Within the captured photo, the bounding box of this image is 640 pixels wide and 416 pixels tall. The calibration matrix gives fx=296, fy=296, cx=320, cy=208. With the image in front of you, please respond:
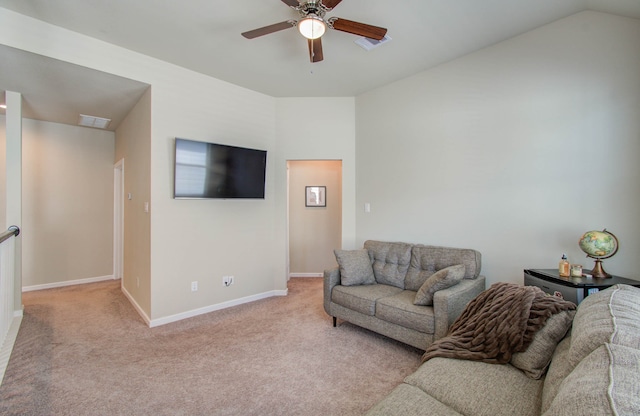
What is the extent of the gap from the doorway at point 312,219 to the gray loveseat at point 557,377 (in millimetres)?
3849

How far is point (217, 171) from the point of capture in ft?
11.8

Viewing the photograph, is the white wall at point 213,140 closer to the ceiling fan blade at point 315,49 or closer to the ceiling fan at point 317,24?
the ceiling fan at point 317,24

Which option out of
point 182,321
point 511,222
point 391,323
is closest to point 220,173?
point 182,321

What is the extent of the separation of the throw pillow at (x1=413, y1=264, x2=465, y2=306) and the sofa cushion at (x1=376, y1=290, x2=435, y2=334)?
64mm

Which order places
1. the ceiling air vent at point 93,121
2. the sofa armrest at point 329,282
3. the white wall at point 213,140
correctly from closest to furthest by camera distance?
the white wall at point 213,140 < the sofa armrest at point 329,282 < the ceiling air vent at point 93,121

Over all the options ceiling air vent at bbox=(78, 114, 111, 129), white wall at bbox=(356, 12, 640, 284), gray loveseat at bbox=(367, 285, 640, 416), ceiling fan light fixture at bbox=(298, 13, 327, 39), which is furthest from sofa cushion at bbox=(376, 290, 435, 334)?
ceiling air vent at bbox=(78, 114, 111, 129)

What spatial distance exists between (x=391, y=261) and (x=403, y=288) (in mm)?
339

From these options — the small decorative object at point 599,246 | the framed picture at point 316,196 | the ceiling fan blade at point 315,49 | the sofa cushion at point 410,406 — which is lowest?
the sofa cushion at point 410,406

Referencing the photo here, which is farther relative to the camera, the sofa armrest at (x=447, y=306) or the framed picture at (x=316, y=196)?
the framed picture at (x=316, y=196)

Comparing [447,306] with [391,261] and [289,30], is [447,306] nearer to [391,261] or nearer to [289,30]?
[391,261]

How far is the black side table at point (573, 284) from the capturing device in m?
2.03

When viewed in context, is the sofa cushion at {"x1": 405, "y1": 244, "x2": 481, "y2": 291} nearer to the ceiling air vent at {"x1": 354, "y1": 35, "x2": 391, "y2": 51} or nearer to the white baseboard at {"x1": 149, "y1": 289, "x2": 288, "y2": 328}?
the white baseboard at {"x1": 149, "y1": 289, "x2": 288, "y2": 328}

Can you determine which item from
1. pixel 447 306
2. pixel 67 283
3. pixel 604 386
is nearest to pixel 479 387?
pixel 604 386

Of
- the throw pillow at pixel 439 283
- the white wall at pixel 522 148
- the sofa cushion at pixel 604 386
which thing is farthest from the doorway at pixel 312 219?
the sofa cushion at pixel 604 386
